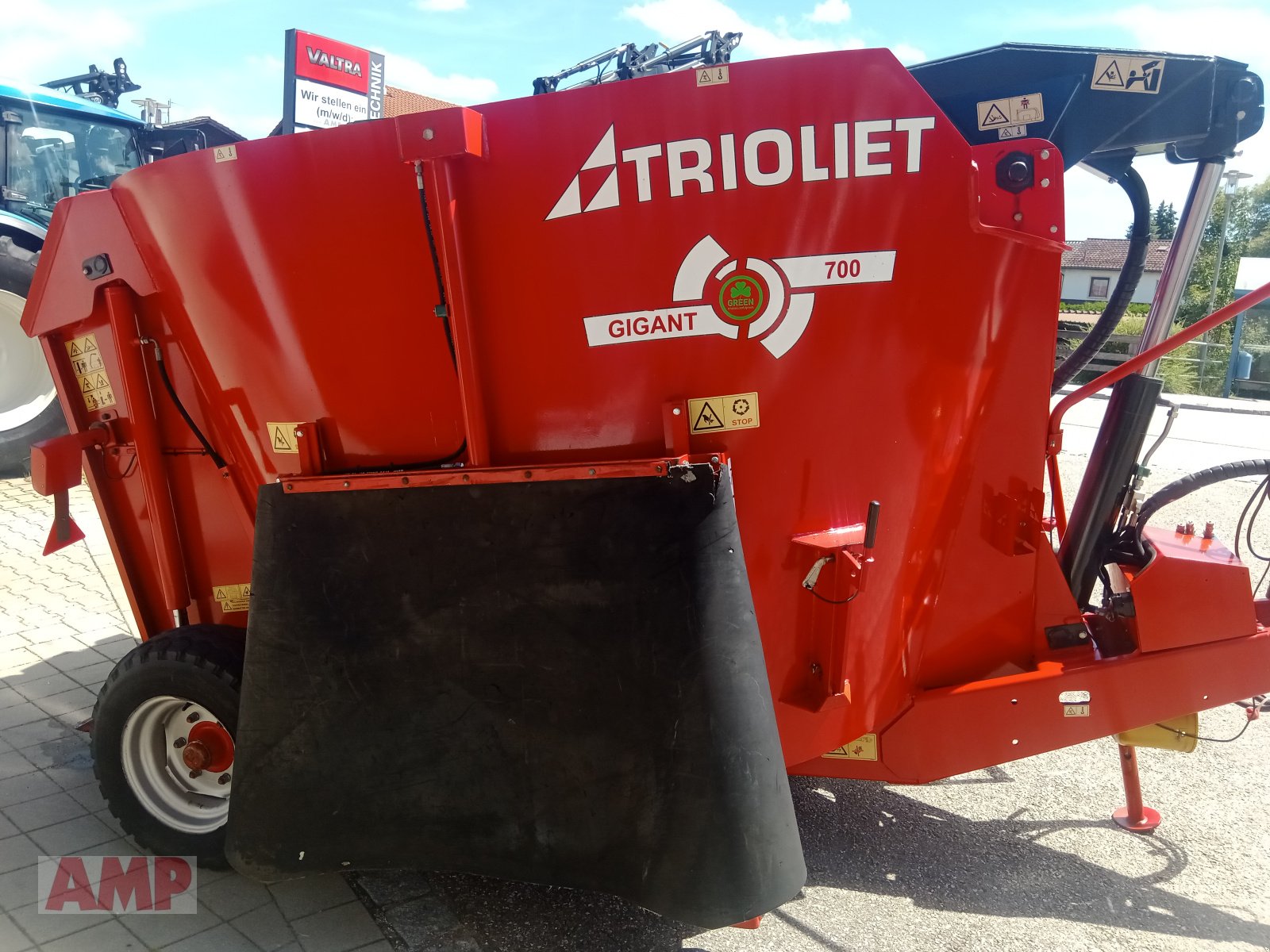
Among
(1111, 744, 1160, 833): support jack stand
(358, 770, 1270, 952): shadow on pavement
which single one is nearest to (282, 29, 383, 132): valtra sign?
(358, 770, 1270, 952): shadow on pavement

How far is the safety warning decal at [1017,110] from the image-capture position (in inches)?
98.9

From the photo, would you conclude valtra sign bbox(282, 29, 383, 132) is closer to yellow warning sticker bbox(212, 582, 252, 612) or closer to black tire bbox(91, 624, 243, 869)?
yellow warning sticker bbox(212, 582, 252, 612)

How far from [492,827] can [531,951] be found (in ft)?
1.56

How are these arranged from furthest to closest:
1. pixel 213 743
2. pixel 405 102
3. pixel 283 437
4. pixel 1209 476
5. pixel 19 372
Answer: pixel 405 102 → pixel 19 372 → pixel 1209 476 → pixel 213 743 → pixel 283 437

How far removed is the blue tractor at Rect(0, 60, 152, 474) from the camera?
24.2ft

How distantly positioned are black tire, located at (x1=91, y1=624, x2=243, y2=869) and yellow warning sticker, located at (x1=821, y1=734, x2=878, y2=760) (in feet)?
5.63

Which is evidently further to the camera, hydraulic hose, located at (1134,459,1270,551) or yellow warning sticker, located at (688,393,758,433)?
hydraulic hose, located at (1134,459,1270,551)

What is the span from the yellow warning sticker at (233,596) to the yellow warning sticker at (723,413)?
166 centimetres

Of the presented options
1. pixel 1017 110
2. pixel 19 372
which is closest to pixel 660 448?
pixel 1017 110

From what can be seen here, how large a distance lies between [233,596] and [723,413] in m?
1.78

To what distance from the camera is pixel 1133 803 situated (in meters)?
2.96

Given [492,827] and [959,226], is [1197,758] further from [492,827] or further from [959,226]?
[492,827]

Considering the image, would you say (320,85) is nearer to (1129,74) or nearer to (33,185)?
(33,185)

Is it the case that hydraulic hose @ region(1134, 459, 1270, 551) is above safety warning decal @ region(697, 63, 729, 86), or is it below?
below
